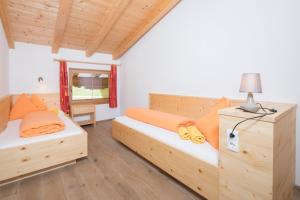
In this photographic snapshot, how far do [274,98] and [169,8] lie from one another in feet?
7.35

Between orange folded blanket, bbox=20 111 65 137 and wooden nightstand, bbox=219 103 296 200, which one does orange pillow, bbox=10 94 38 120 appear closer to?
orange folded blanket, bbox=20 111 65 137

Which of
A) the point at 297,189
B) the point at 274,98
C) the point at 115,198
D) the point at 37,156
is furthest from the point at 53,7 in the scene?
the point at 297,189

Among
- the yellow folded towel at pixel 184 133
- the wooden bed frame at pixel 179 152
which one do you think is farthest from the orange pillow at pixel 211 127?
the wooden bed frame at pixel 179 152

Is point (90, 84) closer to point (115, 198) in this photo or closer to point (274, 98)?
point (115, 198)

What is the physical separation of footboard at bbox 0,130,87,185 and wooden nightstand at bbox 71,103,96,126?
1878 millimetres

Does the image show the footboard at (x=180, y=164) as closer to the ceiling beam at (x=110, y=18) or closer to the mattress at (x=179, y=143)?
the mattress at (x=179, y=143)

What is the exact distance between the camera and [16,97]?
3.33 meters

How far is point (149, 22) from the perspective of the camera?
10.5 ft

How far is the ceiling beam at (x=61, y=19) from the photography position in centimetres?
238

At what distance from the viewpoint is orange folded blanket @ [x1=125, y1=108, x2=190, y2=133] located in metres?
2.07

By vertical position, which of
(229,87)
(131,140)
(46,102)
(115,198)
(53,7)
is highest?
(53,7)

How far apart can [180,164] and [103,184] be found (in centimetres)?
91

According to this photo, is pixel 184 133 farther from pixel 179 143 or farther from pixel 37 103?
pixel 37 103

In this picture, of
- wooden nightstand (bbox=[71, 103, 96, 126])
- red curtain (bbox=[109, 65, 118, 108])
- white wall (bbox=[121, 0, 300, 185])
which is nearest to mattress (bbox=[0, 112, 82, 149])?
wooden nightstand (bbox=[71, 103, 96, 126])
